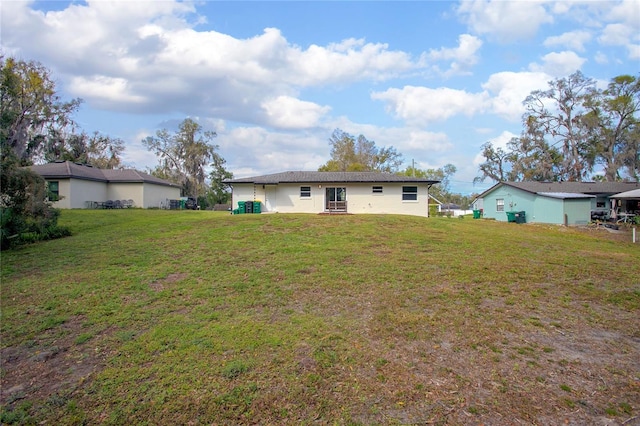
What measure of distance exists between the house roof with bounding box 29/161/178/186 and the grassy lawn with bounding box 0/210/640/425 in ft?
58.0

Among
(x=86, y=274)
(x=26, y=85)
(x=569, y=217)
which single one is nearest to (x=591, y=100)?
(x=569, y=217)

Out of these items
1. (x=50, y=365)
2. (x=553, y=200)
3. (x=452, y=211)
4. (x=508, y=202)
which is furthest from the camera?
(x=452, y=211)

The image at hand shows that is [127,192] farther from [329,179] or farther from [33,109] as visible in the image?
[329,179]

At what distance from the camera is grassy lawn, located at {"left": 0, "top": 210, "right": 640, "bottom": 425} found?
3.37 metres

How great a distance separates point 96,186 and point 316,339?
28.4 metres

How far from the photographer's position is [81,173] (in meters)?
25.7

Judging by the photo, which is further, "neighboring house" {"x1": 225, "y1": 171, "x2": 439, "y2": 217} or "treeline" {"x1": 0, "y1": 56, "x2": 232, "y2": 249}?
"neighboring house" {"x1": 225, "y1": 171, "x2": 439, "y2": 217}

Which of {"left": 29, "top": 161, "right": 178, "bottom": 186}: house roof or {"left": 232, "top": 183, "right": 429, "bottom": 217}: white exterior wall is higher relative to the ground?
{"left": 29, "top": 161, "right": 178, "bottom": 186}: house roof

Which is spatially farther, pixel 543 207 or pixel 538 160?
pixel 538 160

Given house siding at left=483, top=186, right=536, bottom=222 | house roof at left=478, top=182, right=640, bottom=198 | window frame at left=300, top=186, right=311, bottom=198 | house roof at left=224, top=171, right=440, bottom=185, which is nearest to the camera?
house roof at left=224, top=171, right=440, bottom=185

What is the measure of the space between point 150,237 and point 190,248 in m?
2.78

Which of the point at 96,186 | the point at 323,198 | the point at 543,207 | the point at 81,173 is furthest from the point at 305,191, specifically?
the point at 543,207

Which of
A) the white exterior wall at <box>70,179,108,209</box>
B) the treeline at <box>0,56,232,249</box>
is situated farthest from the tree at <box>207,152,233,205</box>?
the white exterior wall at <box>70,179,108,209</box>

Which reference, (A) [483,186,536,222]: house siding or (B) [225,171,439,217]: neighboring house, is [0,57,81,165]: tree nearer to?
(B) [225,171,439,217]: neighboring house
